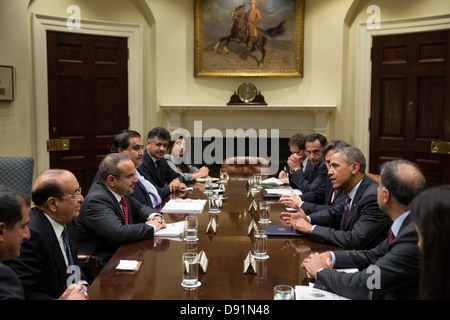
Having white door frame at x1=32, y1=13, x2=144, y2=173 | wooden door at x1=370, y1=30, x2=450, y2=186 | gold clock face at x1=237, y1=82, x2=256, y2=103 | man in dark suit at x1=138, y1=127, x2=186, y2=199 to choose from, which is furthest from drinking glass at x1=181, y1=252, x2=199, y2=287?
gold clock face at x1=237, y1=82, x2=256, y2=103

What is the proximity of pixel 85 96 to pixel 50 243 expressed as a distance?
5136 mm

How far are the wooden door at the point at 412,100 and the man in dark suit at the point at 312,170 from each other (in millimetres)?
2426

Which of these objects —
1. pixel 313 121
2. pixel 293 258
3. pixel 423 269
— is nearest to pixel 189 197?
pixel 293 258

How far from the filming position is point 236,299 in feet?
6.88

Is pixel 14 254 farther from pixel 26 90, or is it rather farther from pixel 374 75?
pixel 374 75

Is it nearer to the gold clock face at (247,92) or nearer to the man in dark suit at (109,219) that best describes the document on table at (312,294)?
the man in dark suit at (109,219)

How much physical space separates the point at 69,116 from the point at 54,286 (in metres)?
5.03

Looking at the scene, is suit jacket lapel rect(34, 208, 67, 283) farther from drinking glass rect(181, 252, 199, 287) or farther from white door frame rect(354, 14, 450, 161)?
white door frame rect(354, 14, 450, 161)

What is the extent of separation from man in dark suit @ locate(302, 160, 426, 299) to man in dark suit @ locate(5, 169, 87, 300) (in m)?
1.21

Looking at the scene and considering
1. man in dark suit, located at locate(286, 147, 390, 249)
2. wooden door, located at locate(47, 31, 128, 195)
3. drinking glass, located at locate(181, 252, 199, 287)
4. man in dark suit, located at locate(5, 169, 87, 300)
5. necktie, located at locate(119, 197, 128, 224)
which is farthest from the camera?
wooden door, located at locate(47, 31, 128, 195)

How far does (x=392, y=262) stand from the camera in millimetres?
2137

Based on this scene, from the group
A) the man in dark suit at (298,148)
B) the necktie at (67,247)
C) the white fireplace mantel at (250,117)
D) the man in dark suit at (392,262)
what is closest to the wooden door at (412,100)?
the white fireplace mantel at (250,117)

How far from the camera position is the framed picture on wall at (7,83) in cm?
607

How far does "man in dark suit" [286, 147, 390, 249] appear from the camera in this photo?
294cm
